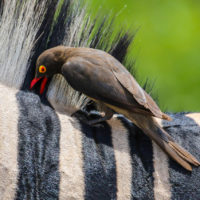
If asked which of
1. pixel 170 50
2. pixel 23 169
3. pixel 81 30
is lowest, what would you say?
pixel 170 50

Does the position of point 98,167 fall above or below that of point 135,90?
below

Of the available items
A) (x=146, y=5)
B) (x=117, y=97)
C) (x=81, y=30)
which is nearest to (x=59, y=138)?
(x=117, y=97)

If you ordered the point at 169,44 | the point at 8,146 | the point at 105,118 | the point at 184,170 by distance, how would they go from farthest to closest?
the point at 169,44, the point at 105,118, the point at 184,170, the point at 8,146

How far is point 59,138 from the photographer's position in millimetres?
1091

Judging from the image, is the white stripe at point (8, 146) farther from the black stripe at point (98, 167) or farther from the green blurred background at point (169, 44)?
the green blurred background at point (169, 44)

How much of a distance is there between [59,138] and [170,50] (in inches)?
68.5

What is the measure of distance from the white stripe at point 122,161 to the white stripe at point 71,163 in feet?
0.27

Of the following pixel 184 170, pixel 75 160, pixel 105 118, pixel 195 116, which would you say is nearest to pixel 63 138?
pixel 75 160

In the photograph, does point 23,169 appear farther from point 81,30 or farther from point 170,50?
point 170,50

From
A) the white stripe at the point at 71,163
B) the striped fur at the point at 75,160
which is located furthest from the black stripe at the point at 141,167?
the white stripe at the point at 71,163

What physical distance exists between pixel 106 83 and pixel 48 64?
157 millimetres

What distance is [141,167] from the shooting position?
1107 millimetres

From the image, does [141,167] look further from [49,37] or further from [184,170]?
[49,37]

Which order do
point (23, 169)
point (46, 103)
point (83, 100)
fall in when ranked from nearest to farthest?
1. point (23, 169)
2. point (46, 103)
3. point (83, 100)
